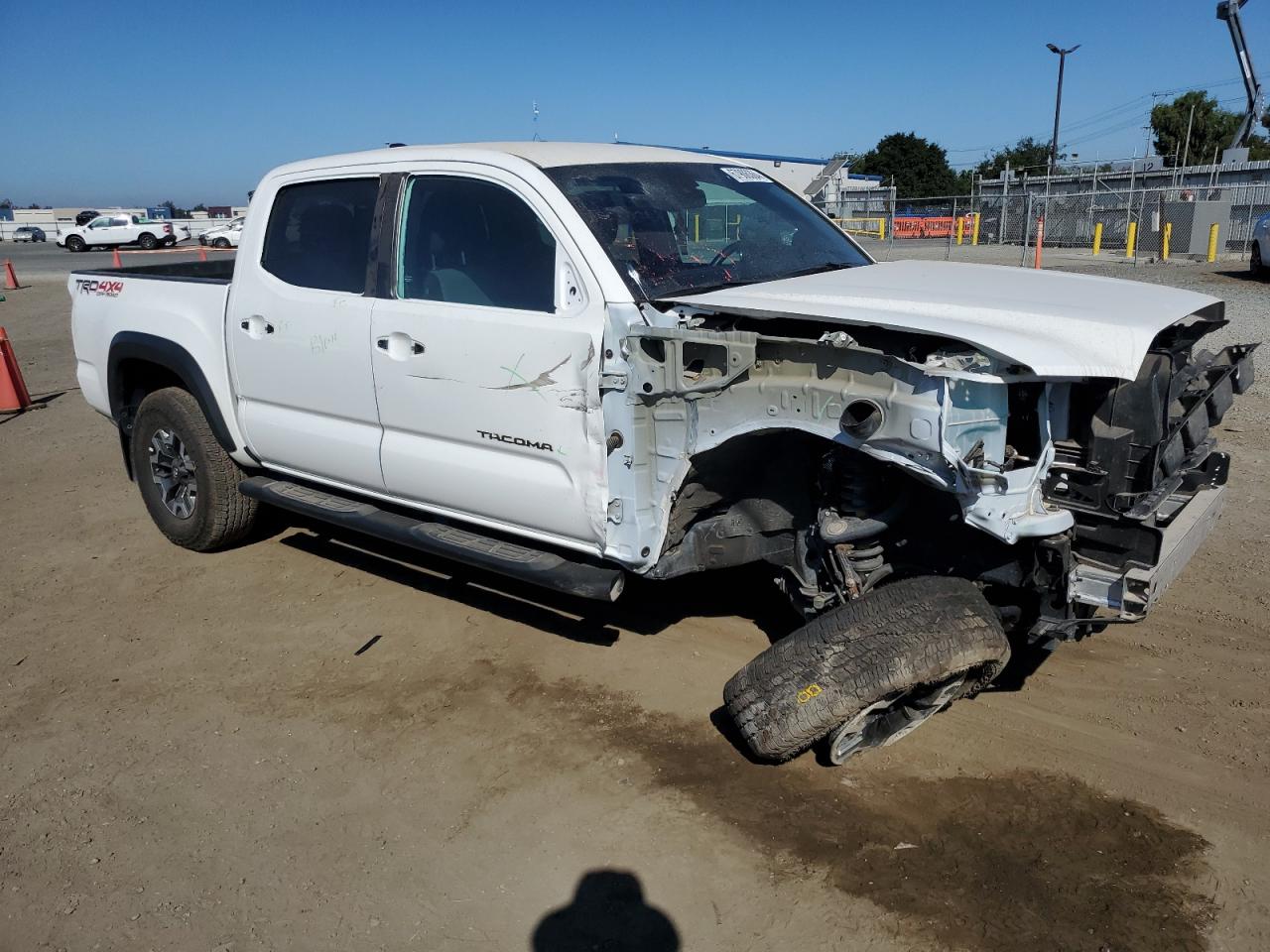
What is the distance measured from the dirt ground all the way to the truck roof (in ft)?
6.89

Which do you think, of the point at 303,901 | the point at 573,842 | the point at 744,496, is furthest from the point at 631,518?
the point at 303,901

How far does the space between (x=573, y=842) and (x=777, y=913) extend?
702 millimetres

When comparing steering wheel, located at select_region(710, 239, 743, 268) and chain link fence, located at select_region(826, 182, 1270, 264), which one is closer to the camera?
steering wheel, located at select_region(710, 239, 743, 268)

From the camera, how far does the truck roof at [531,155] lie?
3.99 metres

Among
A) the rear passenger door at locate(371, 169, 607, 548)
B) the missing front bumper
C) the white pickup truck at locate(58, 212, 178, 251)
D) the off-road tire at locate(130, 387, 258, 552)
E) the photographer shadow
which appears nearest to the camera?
the photographer shadow

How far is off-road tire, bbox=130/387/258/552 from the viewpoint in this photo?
5316 mm

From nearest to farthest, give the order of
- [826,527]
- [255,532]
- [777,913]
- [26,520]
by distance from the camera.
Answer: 1. [777,913]
2. [826,527]
3. [255,532]
4. [26,520]

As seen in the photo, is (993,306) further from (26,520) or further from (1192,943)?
(26,520)

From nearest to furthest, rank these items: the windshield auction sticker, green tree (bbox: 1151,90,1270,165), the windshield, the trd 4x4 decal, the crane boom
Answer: the windshield → the windshield auction sticker → the trd 4x4 decal → the crane boom → green tree (bbox: 1151,90,1270,165)

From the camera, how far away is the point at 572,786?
3.45 meters

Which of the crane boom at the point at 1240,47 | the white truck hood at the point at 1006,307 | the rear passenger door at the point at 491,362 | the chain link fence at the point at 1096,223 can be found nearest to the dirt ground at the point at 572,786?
the rear passenger door at the point at 491,362

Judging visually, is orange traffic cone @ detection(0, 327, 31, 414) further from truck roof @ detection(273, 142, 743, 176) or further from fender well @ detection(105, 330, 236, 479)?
truck roof @ detection(273, 142, 743, 176)

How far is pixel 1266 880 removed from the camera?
112 inches

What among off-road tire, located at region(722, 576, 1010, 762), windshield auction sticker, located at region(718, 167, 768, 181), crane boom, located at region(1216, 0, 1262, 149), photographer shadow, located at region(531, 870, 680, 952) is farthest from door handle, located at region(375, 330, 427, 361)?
crane boom, located at region(1216, 0, 1262, 149)
